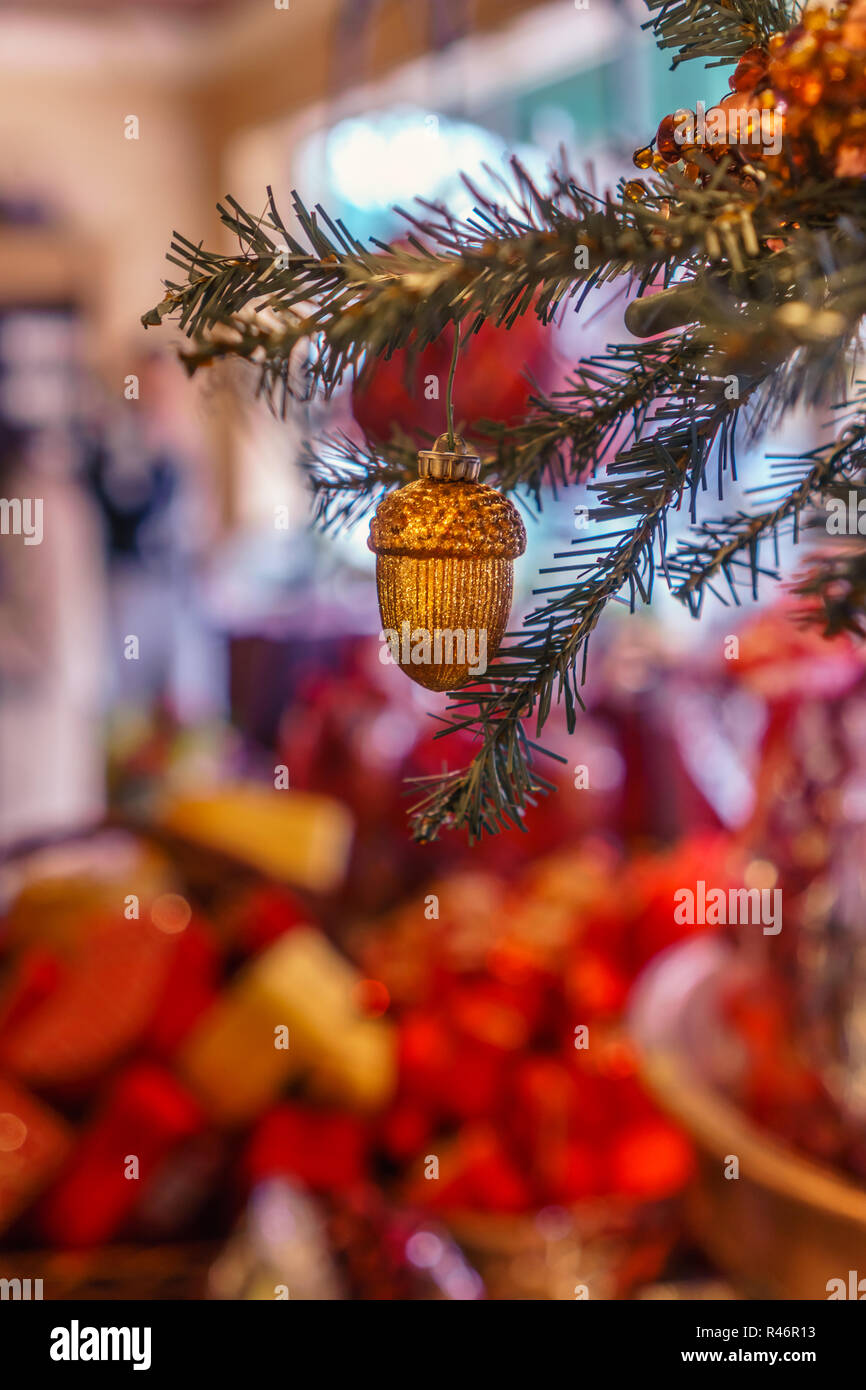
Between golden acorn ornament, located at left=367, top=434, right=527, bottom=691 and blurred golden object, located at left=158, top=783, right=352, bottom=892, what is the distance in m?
0.91

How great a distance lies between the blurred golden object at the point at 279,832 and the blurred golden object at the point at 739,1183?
0.47 metres

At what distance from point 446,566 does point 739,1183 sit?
50 cm

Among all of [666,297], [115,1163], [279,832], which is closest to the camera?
[666,297]

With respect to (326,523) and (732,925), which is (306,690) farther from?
(326,523)

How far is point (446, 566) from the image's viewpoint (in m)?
0.31

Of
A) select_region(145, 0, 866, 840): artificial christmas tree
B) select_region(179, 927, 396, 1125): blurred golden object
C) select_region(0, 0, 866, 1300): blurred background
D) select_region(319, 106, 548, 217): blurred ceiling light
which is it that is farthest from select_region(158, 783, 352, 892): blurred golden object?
select_region(145, 0, 866, 840): artificial christmas tree

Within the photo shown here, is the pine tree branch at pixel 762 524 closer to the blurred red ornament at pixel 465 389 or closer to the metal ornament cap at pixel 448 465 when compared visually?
the metal ornament cap at pixel 448 465

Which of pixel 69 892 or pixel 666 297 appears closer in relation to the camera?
pixel 666 297

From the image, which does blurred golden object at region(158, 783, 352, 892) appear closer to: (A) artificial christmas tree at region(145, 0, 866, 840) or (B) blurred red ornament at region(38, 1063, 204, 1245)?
(B) blurred red ornament at region(38, 1063, 204, 1245)

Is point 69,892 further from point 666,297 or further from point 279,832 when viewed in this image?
point 666,297

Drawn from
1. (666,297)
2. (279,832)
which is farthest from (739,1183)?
(279,832)

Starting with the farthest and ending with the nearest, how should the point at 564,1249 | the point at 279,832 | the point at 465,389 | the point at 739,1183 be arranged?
the point at 279,832
the point at 465,389
the point at 564,1249
the point at 739,1183

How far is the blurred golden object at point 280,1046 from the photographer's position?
3.35 ft
